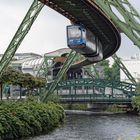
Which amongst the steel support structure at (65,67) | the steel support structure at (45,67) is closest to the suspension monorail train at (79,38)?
the steel support structure at (65,67)

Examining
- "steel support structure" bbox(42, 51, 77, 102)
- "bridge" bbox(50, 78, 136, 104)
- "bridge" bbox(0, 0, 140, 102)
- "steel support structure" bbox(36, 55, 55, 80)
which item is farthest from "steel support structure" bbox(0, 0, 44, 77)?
"steel support structure" bbox(36, 55, 55, 80)

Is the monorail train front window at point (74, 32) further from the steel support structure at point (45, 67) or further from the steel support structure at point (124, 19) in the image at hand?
the steel support structure at point (45, 67)

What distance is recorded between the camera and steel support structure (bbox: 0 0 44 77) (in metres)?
63.7

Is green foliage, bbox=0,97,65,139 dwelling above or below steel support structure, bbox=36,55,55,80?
below

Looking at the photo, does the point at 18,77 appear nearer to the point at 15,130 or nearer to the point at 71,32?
the point at 71,32

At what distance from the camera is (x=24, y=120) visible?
50.4m

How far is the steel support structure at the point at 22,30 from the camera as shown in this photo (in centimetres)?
6366

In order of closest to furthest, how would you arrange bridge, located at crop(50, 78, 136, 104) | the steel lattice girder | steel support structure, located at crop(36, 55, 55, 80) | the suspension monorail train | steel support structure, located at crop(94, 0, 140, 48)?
steel support structure, located at crop(94, 0, 140, 48)
the suspension monorail train
bridge, located at crop(50, 78, 136, 104)
the steel lattice girder
steel support structure, located at crop(36, 55, 55, 80)

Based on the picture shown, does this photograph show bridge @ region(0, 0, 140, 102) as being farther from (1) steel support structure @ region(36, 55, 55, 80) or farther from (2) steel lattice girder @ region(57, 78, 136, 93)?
(1) steel support structure @ region(36, 55, 55, 80)

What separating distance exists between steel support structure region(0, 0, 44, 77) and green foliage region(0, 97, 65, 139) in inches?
306

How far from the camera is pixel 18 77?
70125 mm

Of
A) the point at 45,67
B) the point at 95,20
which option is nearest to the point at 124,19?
the point at 95,20

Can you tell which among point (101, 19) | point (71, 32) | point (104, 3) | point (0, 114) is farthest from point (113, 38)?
point (104, 3)

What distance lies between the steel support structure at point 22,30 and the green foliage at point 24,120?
7.78 m
